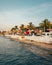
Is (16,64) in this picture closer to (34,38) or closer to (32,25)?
(34,38)

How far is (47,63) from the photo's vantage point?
19.4 meters

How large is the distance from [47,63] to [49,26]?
90.4 m

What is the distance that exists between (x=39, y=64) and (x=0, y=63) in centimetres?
476

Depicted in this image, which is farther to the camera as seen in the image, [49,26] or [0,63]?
[49,26]

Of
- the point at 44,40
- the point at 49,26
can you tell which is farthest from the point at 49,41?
the point at 49,26

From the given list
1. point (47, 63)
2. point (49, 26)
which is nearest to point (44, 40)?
point (47, 63)

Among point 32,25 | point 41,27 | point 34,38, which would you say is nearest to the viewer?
point 34,38

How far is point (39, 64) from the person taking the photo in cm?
1892

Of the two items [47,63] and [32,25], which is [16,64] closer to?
[47,63]

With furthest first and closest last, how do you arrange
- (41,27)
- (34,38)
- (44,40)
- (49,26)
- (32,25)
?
(32,25), (41,27), (49,26), (34,38), (44,40)

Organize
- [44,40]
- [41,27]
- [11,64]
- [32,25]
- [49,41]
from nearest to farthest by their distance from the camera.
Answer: [11,64] < [49,41] < [44,40] < [41,27] < [32,25]

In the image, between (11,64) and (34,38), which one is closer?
(11,64)

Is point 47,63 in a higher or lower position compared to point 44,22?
lower

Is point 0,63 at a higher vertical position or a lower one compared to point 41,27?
lower
